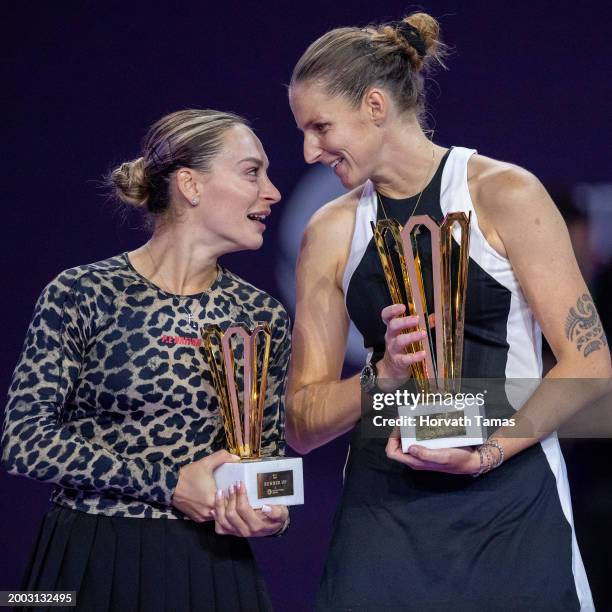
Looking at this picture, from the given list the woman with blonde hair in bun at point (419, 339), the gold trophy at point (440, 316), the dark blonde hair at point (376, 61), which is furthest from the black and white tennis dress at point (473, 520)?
the dark blonde hair at point (376, 61)

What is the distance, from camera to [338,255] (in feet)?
6.19

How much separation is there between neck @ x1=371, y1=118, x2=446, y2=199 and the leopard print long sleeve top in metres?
0.35

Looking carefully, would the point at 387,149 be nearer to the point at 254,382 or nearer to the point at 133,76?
the point at 254,382

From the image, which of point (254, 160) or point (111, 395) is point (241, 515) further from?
Result: point (254, 160)

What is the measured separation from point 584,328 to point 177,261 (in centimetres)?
70

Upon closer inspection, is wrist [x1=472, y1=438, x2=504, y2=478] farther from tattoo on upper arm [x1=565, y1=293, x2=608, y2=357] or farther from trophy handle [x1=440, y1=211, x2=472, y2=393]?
tattoo on upper arm [x1=565, y1=293, x2=608, y2=357]

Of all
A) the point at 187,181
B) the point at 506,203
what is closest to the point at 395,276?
the point at 506,203

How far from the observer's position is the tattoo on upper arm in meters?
1.63

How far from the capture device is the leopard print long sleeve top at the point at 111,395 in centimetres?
159

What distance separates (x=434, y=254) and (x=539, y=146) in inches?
42.0

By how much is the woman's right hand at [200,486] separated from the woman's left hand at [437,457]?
251 millimetres

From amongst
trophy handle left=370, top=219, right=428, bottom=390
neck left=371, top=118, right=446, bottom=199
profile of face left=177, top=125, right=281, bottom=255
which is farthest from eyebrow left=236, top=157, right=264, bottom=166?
trophy handle left=370, top=219, right=428, bottom=390

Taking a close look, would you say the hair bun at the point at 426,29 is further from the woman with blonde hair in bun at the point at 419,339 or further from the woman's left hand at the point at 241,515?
the woman's left hand at the point at 241,515

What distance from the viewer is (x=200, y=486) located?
161 centimetres
